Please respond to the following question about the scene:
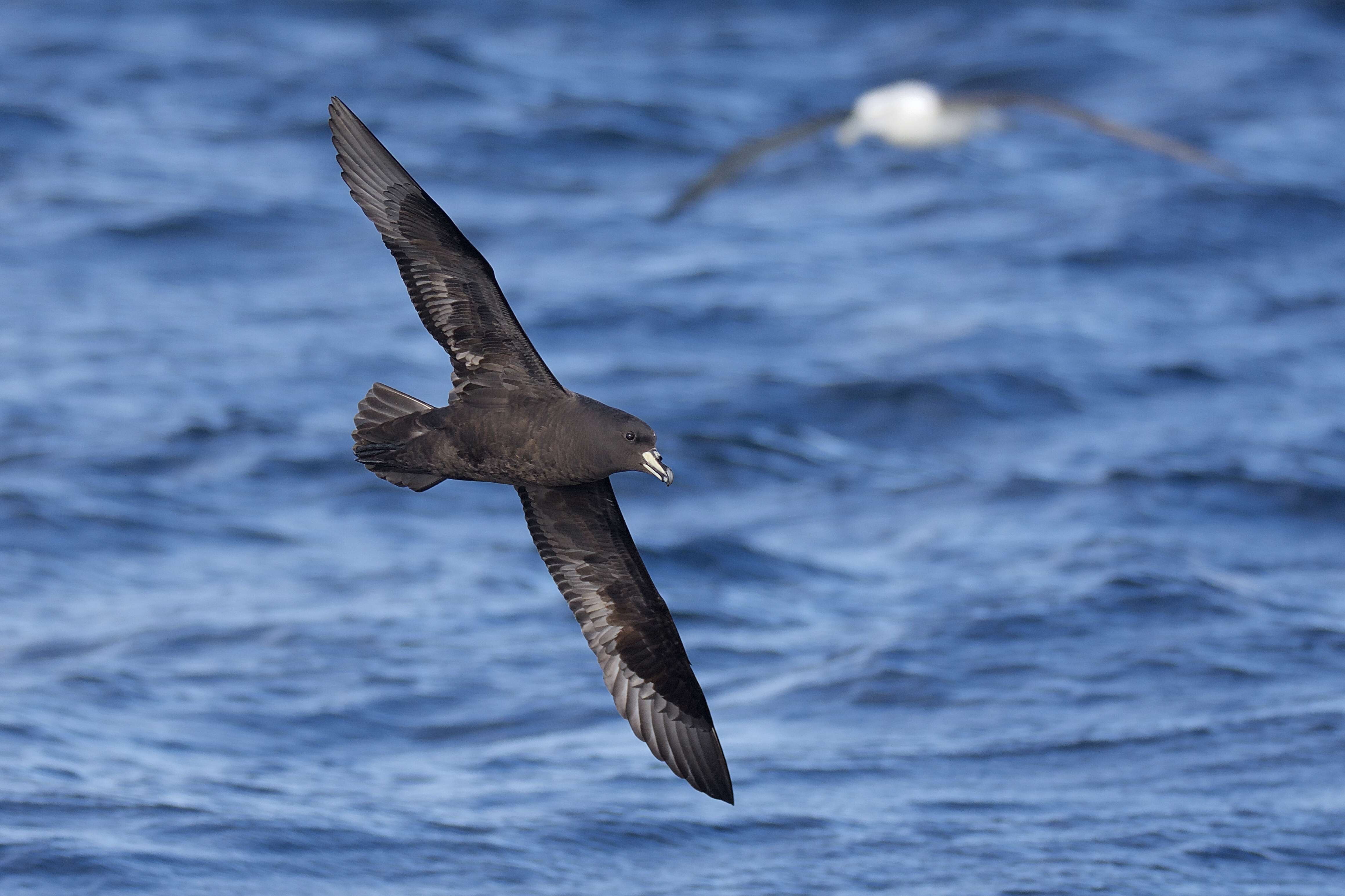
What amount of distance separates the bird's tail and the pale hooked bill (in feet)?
13.0

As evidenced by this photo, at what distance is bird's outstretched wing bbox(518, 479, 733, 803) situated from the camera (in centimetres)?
757

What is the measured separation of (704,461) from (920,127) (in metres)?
3.08

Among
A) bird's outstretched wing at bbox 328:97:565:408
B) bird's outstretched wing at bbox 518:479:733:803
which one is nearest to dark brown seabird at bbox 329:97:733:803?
bird's outstretched wing at bbox 328:97:565:408

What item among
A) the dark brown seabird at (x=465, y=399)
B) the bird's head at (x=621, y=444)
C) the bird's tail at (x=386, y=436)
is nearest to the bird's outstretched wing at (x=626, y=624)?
the dark brown seabird at (x=465, y=399)

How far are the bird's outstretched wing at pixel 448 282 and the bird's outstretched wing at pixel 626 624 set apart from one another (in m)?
0.77

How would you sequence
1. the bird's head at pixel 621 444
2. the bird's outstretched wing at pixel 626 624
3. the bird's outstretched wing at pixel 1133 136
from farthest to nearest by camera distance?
the bird's outstretched wing at pixel 1133 136
the bird's outstretched wing at pixel 626 624
the bird's head at pixel 621 444

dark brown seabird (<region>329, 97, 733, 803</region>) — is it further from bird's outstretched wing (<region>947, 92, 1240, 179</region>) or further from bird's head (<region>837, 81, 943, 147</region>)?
bird's head (<region>837, 81, 943, 147</region>)

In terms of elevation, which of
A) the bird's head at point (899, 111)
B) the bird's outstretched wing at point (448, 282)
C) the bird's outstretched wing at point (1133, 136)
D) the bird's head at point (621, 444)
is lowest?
the bird's head at point (621, 444)

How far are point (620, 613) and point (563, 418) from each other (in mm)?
1590

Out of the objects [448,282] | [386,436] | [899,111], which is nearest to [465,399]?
[386,436]

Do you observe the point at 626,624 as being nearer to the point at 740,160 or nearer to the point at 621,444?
the point at 621,444

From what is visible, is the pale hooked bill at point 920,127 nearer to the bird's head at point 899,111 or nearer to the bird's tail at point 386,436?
the bird's head at point 899,111

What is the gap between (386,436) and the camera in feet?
22.2

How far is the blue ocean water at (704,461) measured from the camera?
10.3 meters
